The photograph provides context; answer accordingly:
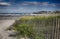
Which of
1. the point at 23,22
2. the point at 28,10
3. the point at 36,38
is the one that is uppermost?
the point at 28,10

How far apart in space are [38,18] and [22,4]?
0.25 meters

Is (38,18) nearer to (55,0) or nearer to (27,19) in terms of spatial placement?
(27,19)

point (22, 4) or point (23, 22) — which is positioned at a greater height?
point (22, 4)

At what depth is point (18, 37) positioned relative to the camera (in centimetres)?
188

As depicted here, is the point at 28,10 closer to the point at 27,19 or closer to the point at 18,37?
the point at 27,19

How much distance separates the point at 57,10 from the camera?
1922 millimetres

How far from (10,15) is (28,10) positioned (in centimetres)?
22

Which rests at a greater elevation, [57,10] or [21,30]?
[57,10]

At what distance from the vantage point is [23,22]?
188 cm

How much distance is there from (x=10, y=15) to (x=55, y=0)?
566 millimetres

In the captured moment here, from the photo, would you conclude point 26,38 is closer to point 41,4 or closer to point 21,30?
point 21,30

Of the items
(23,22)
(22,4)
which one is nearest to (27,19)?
(23,22)

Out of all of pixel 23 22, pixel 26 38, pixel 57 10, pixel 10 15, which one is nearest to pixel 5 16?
pixel 10 15

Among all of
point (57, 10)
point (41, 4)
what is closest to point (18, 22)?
point (41, 4)
